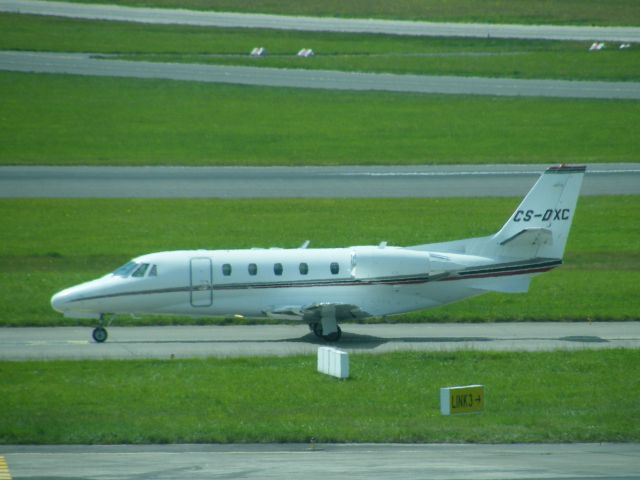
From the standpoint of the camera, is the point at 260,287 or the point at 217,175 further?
the point at 217,175

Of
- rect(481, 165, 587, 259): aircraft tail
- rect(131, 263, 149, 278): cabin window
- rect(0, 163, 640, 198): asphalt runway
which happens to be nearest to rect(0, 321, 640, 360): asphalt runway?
rect(131, 263, 149, 278): cabin window

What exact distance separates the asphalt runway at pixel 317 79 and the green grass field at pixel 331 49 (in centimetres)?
213

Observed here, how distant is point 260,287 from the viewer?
31.5 m

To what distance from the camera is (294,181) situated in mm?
55938

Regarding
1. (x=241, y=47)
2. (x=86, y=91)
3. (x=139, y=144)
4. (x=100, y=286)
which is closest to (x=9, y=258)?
(x=100, y=286)

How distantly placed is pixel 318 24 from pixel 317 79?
73.7ft

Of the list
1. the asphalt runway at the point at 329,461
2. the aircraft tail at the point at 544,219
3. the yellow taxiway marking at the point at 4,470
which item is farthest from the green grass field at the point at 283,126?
the yellow taxiway marking at the point at 4,470

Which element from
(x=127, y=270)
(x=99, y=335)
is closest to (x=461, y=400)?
(x=99, y=335)

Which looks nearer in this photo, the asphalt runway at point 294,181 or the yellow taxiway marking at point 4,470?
the yellow taxiway marking at point 4,470

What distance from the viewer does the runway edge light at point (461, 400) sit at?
22.7m

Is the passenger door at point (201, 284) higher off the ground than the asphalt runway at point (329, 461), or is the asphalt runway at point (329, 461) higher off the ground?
the passenger door at point (201, 284)

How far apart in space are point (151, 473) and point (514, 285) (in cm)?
1626

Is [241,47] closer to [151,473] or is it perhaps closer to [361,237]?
[361,237]

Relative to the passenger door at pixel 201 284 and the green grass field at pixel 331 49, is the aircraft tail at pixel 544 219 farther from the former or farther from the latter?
the green grass field at pixel 331 49
